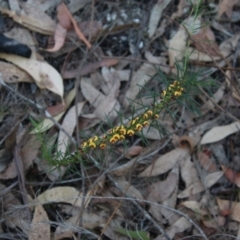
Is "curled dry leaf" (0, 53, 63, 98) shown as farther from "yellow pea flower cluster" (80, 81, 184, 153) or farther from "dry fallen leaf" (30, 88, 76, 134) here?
"yellow pea flower cluster" (80, 81, 184, 153)

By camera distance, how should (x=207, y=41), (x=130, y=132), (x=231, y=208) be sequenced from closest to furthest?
(x=130, y=132), (x=231, y=208), (x=207, y=41)

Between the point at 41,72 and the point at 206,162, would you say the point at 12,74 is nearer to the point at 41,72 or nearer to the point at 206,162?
the point at 41,72

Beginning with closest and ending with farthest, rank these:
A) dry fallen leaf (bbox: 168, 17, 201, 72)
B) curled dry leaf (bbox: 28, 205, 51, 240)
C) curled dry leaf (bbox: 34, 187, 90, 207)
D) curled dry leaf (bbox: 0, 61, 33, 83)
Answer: curled dry leaf (bbox: 28, 205, 51, 240) → curled dry leaf (bbox: 34, 187, 90, 207) → curled dry leaf (bbox: 0, 61, 33, 83) → dry fallen leaf (bbox: 168, 17, 201, 72)

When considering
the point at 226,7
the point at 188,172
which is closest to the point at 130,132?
the point at 188,172

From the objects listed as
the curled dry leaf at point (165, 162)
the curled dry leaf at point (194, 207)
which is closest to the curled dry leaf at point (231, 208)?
the curled dry leaf at point (194, 207)

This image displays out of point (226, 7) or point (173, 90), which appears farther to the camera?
point (226, 7)

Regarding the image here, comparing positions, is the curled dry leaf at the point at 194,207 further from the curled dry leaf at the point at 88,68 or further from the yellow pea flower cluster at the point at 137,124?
the curled dry leaf at the point at 88,68

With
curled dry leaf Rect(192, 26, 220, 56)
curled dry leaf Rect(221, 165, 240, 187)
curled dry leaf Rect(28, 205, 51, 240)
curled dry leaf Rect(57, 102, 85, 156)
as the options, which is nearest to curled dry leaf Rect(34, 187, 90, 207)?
curled dry leaf Rect(28, 205, 51, 240)
